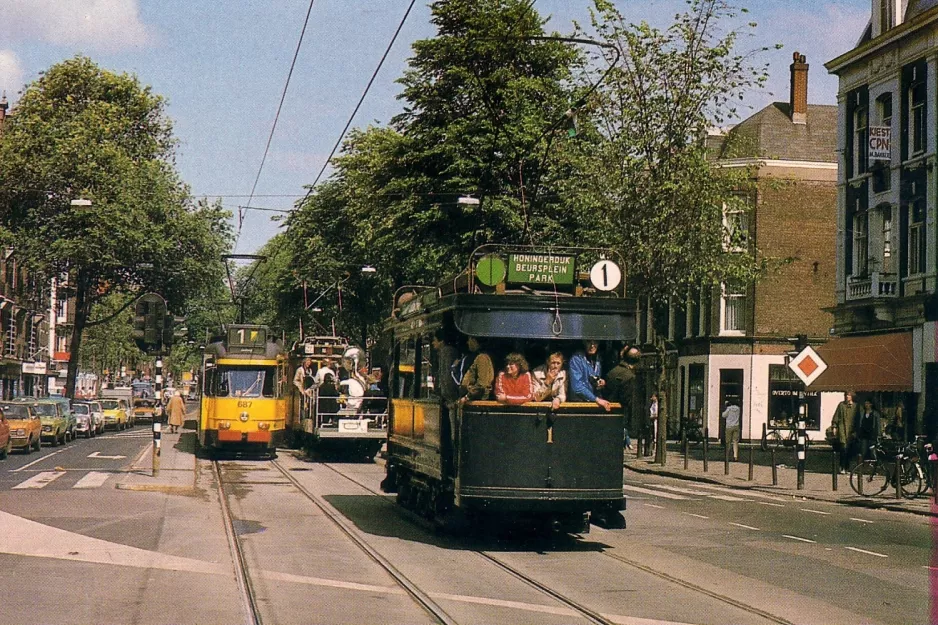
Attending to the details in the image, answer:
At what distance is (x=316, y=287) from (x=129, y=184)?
9.31 m

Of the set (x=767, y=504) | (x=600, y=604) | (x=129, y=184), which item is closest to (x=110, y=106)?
(x=129, y=184)

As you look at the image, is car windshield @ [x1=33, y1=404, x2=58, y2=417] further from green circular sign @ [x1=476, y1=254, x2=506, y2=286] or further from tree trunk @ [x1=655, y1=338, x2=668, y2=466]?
green circular sign @ [x1=476, y1=254, x2=506, y2=286]

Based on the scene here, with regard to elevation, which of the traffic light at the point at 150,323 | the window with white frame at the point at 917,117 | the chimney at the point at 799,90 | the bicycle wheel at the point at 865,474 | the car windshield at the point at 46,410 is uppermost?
the chimney at the point at 799,90

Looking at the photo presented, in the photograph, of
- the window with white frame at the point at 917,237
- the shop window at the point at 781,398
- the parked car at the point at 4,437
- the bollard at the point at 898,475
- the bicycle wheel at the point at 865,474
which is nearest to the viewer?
the bollard at the point at 898,475

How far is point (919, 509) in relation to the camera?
20.8m

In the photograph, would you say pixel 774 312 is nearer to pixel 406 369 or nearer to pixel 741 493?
pixel 741 493

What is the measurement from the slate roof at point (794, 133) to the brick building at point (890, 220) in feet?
45.8

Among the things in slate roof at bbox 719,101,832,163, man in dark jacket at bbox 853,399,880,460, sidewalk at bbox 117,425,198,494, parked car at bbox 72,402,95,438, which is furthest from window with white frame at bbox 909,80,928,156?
parked car at bbox 72,402,95,438

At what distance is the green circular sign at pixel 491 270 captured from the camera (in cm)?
1453

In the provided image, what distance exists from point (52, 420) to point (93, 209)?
16.5 m

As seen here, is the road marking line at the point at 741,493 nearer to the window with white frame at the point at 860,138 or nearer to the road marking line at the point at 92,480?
the road marking line at the point at 92,480

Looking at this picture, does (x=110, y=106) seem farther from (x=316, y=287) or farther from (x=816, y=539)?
(x=816, y=539)

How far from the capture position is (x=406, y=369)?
17547mm

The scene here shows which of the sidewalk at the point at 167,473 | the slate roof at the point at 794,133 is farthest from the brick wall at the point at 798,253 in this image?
the sidewalk at the point at 167,473
